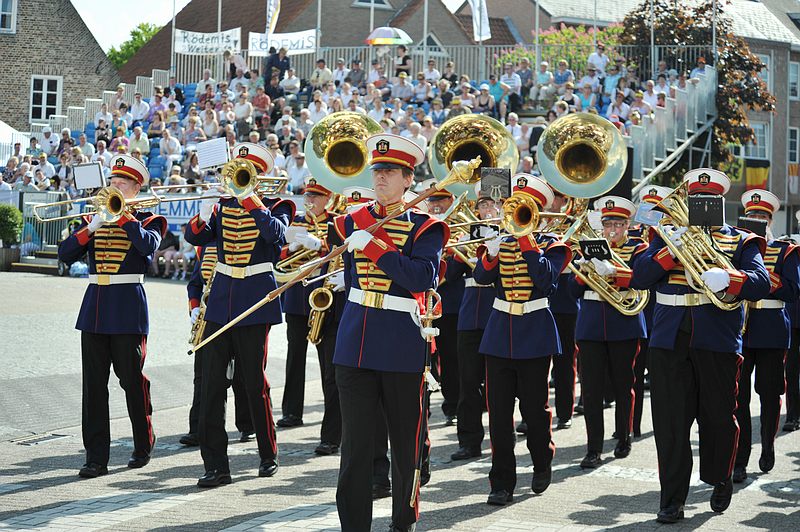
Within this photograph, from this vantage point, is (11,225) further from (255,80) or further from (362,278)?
→ (362,278)

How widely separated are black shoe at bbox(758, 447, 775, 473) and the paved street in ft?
0.19

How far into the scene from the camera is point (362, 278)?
6.82 m

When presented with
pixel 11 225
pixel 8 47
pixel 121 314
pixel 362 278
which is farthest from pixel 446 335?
pixel 8 47

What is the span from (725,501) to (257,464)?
334 cm

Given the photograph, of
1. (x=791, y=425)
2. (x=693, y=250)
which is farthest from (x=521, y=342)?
(x=791, y=425)

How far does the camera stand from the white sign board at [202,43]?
34.4 m

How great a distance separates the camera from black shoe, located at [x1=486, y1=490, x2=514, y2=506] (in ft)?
26.3

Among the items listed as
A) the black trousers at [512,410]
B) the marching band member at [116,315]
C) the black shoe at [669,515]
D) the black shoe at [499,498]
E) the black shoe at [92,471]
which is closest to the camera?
the black shoe at [669,515]

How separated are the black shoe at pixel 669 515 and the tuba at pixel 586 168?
2.16 metres

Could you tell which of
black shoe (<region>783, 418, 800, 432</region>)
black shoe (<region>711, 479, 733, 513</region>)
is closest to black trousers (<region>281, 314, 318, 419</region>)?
black shoe (<region>711, 479, 733, 513</region>)

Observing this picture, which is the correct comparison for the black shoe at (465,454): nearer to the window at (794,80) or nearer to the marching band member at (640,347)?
the marching band member at (640,347)

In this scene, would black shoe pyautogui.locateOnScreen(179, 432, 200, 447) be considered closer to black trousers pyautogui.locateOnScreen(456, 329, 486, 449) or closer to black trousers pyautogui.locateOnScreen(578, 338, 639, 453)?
black trousers pyautogui.locateOnScreen(456, 329, 486, 449)

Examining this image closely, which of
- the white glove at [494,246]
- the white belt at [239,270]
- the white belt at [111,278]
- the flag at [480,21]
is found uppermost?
the flag at [480,21]

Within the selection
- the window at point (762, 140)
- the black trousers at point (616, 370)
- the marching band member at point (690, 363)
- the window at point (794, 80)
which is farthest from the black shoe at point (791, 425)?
the window at point (794, 80)
